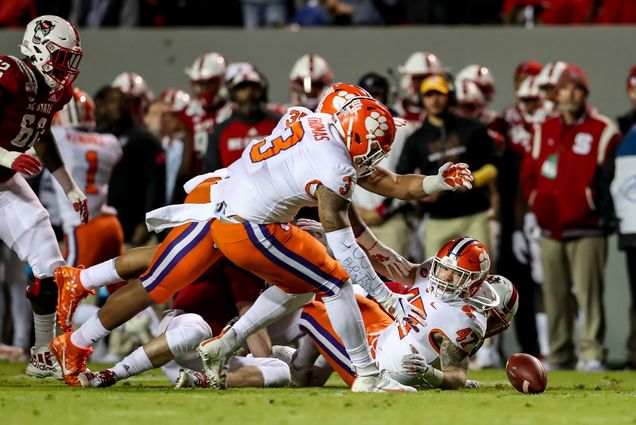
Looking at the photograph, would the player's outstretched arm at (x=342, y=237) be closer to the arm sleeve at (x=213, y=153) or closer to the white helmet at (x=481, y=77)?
the arm sleeve at (x=213, y=153)

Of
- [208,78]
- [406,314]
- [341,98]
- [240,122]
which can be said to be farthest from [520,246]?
[341,98]

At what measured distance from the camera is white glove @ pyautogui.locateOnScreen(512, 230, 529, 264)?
32.4 ft

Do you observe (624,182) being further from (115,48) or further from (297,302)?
(115,48)

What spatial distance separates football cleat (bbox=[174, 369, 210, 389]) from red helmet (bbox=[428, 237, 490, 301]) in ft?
3.86

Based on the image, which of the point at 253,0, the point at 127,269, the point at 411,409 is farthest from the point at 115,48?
the point at 411,409

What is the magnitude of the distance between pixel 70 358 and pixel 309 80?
409 cm

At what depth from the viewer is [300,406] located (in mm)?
5188

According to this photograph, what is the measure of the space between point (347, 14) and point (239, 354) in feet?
19.5

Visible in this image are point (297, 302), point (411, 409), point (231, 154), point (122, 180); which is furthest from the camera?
point (122, 180)

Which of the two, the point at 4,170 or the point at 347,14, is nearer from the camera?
the point at 4,170

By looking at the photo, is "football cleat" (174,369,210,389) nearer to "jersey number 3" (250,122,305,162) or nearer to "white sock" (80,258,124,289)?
"white sock" (80,258,124,289)

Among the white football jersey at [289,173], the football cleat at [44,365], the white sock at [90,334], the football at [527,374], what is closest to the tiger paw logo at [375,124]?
→ the white football jersey at [289,173]

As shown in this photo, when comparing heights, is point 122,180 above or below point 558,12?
below

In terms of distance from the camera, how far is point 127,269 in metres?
6.25
